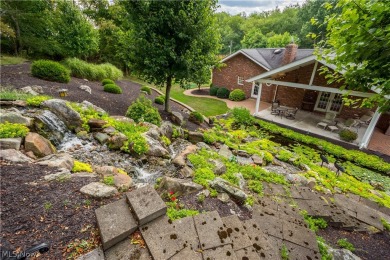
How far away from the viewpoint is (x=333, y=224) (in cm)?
339

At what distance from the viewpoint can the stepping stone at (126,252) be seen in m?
1.82

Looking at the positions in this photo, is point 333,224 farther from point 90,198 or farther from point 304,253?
point 90,198

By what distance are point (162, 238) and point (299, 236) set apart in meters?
2.09

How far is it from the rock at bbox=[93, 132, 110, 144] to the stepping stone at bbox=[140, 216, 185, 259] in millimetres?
3323

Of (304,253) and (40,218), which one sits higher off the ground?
(40,218)

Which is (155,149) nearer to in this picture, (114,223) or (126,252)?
(114,223)

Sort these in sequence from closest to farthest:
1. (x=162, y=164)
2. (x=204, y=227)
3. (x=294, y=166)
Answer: (x=204, y=227) → (x=162, y=164) → (x=294, y=166)

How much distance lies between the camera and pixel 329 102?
40.8ft

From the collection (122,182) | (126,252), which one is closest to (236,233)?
(126,252)

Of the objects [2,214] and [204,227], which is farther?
[204,227]

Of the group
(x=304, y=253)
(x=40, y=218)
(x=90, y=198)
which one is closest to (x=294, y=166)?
(x=304, y=253)

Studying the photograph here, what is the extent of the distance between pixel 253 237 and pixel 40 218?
262cm

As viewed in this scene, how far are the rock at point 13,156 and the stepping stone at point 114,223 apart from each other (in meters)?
1.99

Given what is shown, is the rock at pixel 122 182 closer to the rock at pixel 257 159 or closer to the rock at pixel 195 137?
the rock at pixel 195 137
